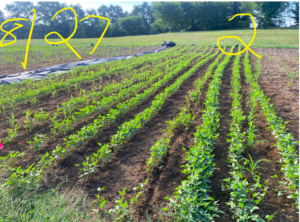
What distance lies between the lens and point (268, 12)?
44938 millimetres

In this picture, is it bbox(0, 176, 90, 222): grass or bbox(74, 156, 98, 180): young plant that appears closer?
bbox(0, 176, 90, 222): grass

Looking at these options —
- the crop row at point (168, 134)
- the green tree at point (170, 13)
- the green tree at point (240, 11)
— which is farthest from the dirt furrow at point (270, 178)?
the green tree at point (170, 13)

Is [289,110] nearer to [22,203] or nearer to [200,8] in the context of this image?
[22,203]

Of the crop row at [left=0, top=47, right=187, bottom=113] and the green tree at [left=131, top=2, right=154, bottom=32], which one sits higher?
the green tree at [left=131, top=2, right=154, bottom=32]

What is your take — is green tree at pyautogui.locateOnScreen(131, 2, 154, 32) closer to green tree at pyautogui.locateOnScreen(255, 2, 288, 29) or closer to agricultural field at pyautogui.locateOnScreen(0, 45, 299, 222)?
green tree at pyautogui.locateOnScreen(255, 2, 288, 29)

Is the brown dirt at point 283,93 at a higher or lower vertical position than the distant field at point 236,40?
lower

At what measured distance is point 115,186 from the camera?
3117mm

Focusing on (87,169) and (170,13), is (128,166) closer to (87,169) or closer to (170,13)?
(87,169)

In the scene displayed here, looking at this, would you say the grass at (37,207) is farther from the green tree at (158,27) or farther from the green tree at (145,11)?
the green tree at (145,11)

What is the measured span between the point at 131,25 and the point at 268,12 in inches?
1425

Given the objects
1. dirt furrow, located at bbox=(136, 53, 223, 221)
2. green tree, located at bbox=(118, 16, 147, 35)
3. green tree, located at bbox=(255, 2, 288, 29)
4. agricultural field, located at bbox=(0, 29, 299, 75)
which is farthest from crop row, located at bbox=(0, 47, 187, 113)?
green tree, located at bbox=(118, 16, 147, 35)

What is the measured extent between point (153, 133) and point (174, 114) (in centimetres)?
126

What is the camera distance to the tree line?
4641 cm

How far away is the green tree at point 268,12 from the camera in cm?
4369
